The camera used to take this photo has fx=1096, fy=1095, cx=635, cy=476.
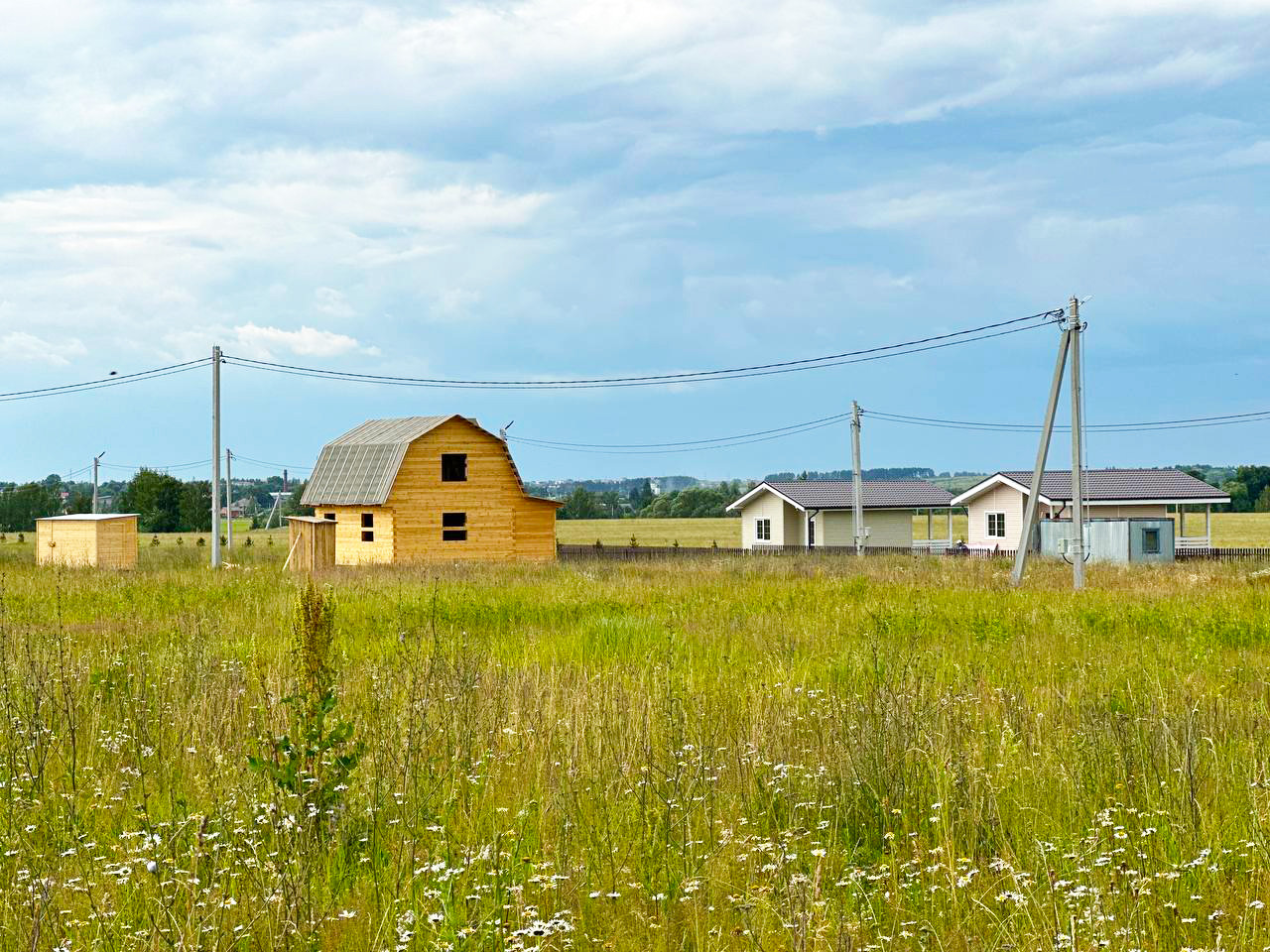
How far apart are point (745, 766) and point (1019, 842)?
1788 millimetres

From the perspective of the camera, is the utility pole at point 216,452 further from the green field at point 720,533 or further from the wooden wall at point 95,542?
the green field at point 720,533

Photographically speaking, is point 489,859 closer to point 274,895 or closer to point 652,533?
point 274,895

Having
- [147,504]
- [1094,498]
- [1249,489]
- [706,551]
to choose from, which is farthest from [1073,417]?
[1249,489]

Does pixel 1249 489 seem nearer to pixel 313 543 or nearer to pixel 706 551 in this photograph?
pixel 706 551

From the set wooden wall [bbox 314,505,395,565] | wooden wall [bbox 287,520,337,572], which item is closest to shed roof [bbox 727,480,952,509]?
wooden wall [bbox 314,505,395,565]

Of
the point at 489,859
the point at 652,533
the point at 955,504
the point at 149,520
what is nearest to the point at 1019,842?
the point at 489,859

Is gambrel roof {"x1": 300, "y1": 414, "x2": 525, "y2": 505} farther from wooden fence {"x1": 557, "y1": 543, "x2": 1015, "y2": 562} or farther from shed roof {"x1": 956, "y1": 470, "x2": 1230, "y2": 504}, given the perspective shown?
shed roof {"x1": 956, "y1": 470, "x2": 1230, "y2": 504}

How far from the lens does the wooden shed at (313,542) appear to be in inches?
1569

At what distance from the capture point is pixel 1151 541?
3912 centimetres

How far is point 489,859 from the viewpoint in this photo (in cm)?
479

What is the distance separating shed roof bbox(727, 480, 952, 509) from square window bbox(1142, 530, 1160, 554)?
707 inches

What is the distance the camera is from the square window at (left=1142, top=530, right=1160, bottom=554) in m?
38.9

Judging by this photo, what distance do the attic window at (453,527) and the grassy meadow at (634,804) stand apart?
27.9 meters

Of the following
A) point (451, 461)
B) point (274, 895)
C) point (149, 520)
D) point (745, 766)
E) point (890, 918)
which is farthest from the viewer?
point (149, 520)
